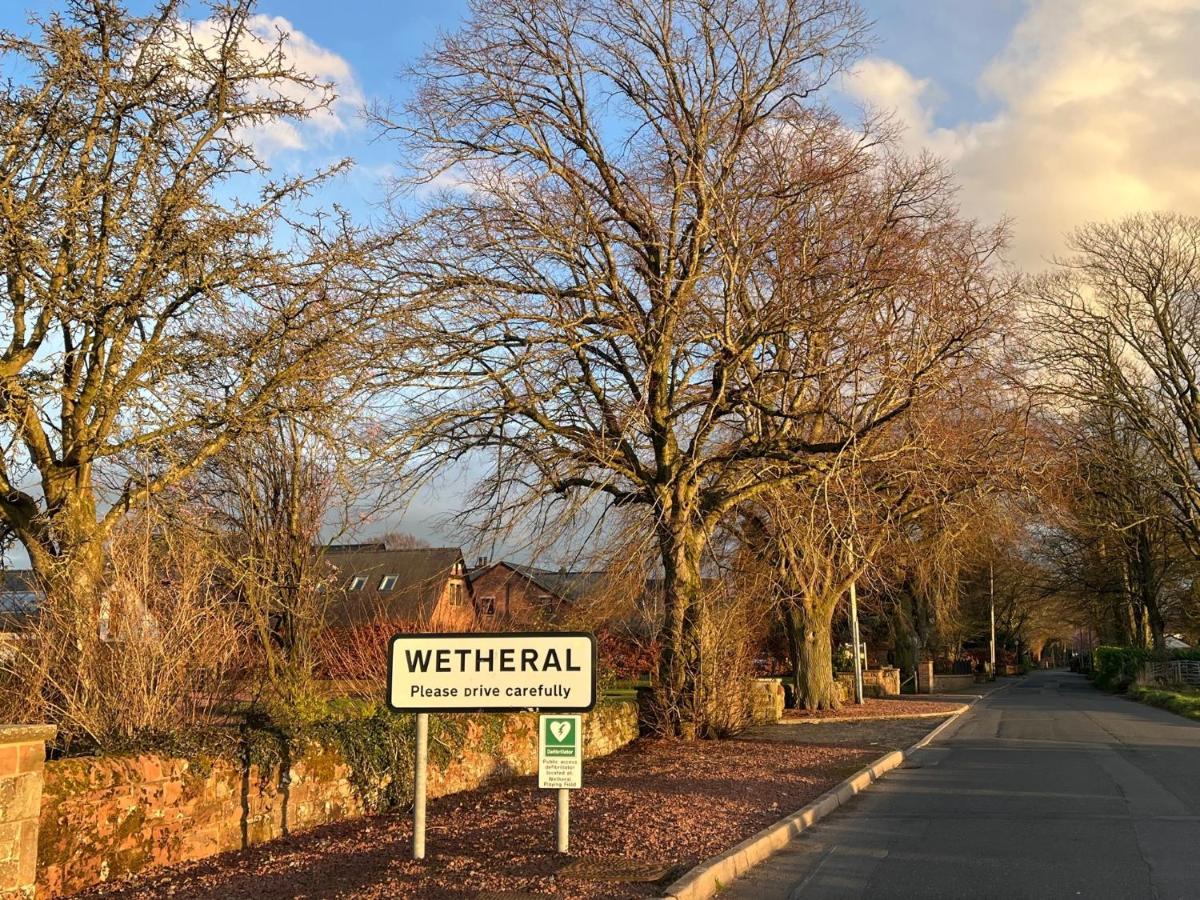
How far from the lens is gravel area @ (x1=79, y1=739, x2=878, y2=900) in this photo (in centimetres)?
685

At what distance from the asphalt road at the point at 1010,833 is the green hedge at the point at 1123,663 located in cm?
2893

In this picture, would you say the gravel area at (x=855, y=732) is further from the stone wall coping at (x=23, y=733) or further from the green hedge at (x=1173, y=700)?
the stone wall coping at (x=23, y=733)

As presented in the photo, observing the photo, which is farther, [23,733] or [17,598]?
[17,598]

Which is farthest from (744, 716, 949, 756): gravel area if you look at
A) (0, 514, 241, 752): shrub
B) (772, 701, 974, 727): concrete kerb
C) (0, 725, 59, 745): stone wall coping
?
(0, 725, 59, 745): stone wall coping

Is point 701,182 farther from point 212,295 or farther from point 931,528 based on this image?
point 931,528

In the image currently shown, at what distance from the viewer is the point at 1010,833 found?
958cm

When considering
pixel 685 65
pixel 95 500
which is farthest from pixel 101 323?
pixel 685 65

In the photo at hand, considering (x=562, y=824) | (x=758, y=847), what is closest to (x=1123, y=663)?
(x=758, y=847)

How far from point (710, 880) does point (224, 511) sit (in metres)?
11.7

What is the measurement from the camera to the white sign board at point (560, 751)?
25.6 ft

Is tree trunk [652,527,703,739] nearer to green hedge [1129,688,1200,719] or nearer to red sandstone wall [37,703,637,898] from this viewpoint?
red sandstone wall [37,703,637,898]

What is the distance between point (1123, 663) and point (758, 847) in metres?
44.0

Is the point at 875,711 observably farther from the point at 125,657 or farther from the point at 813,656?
the point at 125,657

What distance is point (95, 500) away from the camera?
37.7 feet
